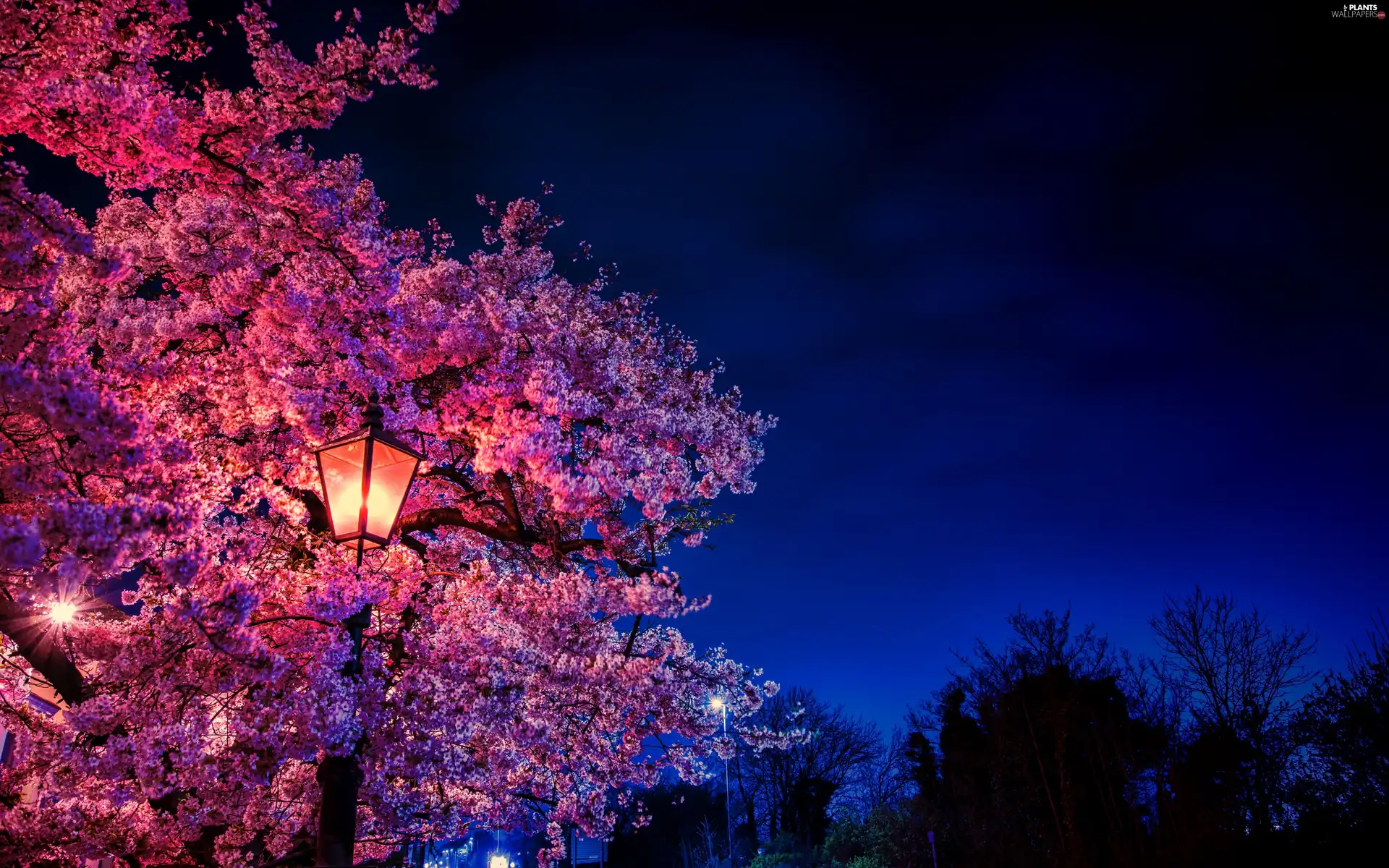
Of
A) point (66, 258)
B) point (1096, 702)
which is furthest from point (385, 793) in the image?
point (1096, 702)

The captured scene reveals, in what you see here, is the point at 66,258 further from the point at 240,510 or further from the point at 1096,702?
the point at 1096,702

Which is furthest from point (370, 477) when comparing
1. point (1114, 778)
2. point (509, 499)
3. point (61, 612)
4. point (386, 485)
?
point (1114, 778)

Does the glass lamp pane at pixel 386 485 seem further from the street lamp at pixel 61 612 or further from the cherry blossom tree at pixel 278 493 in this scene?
the street lamp at pixel 61 612

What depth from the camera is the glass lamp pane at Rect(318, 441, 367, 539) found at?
5.30 meters

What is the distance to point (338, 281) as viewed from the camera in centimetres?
821

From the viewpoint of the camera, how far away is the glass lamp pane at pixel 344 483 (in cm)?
530

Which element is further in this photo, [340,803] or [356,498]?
[356,498]

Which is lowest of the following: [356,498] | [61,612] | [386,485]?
[61,612]

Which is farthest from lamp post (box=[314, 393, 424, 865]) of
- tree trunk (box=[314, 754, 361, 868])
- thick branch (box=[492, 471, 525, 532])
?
thick branch (box=[492, 471, 525, 532])

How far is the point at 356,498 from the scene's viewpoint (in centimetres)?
530

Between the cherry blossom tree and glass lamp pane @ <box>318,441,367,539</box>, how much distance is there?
2.37 ft

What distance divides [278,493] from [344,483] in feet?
9.08

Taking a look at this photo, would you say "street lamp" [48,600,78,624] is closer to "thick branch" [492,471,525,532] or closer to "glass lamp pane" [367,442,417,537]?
"glass lamp pane" [367,442,417,537]

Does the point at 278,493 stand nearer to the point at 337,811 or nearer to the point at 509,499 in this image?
the point at 509,499
